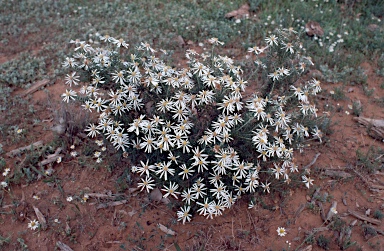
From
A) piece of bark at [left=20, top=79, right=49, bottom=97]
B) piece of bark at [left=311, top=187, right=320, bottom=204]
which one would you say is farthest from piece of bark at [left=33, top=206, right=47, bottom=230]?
piece of bark at [left=311, top=187, right=320, bottom=204]

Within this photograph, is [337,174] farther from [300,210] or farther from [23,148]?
[23,148]

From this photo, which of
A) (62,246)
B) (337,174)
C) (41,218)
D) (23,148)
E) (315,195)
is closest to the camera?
(62,246)

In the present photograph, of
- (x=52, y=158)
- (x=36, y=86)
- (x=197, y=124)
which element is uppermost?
(x=197, y=124)

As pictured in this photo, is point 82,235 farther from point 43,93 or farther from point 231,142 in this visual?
point 43,93

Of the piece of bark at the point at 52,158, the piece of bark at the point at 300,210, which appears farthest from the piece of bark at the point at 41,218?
the piece of bark at the point at 300,210

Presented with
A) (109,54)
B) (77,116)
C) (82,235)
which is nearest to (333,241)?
(82,235)

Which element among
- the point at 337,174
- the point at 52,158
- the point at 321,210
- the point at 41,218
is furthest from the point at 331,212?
the point at 52,158

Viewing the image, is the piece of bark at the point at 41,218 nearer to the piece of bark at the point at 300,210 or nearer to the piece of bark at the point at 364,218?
the piece of bark at the point at 300,210

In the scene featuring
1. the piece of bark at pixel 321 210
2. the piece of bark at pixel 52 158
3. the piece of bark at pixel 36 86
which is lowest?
the piece of bark at pixel 321 210
